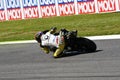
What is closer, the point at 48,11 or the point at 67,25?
the point at 67,25

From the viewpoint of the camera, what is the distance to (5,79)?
11.6m

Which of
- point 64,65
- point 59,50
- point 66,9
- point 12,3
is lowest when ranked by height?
point 64,65

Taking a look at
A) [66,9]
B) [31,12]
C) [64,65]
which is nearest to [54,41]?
[64,65]

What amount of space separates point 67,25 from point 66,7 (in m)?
2.65

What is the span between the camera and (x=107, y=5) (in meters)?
27.1

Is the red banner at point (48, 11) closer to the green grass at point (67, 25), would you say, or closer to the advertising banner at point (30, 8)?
the green grass at point (67, 25)

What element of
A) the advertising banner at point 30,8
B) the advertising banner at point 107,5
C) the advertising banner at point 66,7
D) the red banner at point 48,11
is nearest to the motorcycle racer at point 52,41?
the advertising banner at point 107,5

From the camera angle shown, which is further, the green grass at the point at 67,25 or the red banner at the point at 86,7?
the red banner at the point at 86,7

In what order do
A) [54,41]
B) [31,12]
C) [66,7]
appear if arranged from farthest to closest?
1. [31,12]
2. [66,7]
3. [54,41]

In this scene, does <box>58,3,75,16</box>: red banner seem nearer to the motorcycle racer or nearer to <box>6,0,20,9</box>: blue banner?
<box>6,0,20,9</box>: blue banner

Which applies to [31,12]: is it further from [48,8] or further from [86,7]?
[86,7]

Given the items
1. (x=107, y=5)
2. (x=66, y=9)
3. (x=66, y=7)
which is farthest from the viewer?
(x=66, y=9)

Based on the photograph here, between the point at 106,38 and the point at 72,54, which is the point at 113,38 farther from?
the point at 72,54

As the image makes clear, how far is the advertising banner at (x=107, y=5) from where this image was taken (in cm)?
2684
